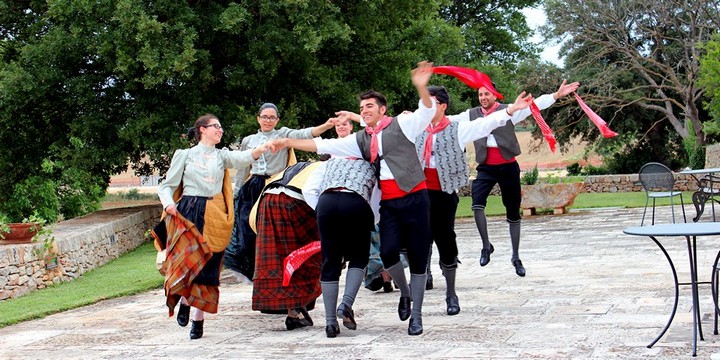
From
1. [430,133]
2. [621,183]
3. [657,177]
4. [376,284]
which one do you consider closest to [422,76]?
[430,133]

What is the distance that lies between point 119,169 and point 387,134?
45.0 feet

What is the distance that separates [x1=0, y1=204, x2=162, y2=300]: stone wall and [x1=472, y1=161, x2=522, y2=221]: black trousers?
513 centimetres

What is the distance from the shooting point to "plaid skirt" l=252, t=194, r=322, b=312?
21.9 feet

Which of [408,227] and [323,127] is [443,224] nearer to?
[408,227]

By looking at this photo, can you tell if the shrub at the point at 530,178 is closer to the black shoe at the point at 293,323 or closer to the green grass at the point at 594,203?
the green grass at the point at 594,203

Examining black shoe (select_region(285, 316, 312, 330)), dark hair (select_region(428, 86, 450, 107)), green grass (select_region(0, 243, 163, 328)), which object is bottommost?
green grass (select_region(0, 243, 163, 328))

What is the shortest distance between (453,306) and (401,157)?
1.45 m

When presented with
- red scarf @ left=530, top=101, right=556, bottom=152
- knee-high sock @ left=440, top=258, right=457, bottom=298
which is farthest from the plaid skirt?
red scarf @ left=530, top=101, right=556, bottom=152

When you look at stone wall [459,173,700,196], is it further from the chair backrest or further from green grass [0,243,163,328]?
green grass [0,243,163,328]

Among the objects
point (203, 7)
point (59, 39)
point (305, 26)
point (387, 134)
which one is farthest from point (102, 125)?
point (387, 134)

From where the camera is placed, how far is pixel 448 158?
7066 mm

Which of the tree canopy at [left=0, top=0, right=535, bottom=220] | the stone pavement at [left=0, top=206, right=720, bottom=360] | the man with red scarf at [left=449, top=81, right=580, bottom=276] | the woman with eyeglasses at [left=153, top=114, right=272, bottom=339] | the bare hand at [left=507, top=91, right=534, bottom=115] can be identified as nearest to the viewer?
the stone pavement at [left=0, top=206, right=720, bottom=360]

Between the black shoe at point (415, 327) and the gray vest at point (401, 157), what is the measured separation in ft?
2.89

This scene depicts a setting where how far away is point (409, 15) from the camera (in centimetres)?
1964
